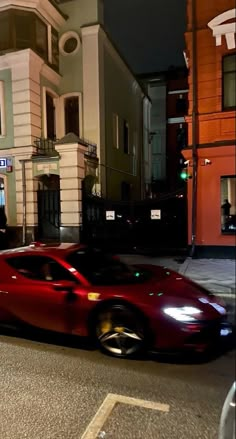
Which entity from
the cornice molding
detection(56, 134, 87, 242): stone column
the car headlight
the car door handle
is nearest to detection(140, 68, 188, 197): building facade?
detection(56, 134, 87, 242): stone column

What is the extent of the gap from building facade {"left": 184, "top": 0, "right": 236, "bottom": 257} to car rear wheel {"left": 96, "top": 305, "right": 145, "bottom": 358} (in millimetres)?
1133

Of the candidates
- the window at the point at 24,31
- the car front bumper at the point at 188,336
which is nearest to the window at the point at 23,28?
the window at the point at 24,31

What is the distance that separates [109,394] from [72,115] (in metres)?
1.39

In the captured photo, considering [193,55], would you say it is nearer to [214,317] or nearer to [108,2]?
[108,2]

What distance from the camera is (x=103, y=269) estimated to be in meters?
1.56

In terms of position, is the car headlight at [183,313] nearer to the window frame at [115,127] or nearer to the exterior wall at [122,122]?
the exterior wall at [122,122]

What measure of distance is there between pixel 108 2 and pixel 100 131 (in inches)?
39.1

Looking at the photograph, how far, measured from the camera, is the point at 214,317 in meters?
1.36

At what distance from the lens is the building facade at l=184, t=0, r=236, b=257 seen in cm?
66

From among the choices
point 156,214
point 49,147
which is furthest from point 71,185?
point 156,214

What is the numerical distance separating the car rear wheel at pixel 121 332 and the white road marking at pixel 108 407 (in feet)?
1.02

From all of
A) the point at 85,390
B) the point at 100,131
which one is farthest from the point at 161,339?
the point at 100,131

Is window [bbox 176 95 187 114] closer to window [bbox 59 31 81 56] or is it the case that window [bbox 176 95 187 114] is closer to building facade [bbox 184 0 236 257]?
building facade [bbox 184 0 236 257]

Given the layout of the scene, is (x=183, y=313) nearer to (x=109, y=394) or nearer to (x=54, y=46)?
(x=109, y=394)
